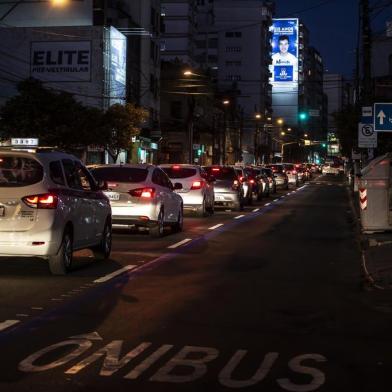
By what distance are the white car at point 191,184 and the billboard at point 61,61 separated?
27.4 m

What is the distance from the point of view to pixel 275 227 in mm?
21672

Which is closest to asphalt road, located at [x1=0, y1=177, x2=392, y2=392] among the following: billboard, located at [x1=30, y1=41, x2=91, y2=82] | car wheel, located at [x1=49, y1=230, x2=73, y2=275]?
car wheel, located at [x1=49, y1=230, x2=73, y2=275]

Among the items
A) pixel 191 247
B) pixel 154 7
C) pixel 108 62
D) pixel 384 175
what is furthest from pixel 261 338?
pixel 154 7

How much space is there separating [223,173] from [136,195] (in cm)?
1256

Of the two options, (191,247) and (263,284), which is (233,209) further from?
(263,284)

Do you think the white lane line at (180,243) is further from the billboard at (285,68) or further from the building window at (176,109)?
the billboard at (285,68)

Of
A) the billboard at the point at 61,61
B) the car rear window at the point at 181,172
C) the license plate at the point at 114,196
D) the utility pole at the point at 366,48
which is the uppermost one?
the billboard at the point at 61,61

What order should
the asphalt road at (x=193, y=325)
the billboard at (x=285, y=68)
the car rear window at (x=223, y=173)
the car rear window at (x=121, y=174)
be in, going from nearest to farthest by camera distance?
1. the asphalt road at (x=193, y=325)
2. the car rear window at (x=121, y=174)
3. the car rear window at (x=223, y=173)
4. the billboard at (x=285, y=68)

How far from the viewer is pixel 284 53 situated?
190 meters

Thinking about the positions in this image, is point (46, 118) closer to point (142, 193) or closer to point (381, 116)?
point (381, 116)

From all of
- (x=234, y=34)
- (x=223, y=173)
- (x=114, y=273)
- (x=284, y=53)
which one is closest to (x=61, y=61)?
(x=223, y=173)

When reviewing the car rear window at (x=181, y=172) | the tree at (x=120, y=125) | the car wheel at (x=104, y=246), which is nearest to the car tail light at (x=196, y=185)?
the car rear window at (x=181, y=172)

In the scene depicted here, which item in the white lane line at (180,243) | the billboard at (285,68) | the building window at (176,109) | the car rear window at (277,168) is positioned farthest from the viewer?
the billboard at (285,68)

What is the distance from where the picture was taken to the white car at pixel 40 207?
10.9 metres
